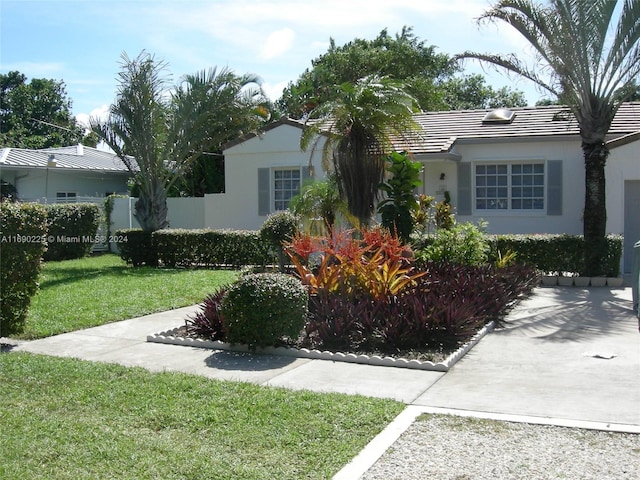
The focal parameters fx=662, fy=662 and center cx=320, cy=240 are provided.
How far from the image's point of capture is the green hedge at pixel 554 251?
1443 cm

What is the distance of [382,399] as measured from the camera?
6133 mm

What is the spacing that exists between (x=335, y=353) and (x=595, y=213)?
8873 mm

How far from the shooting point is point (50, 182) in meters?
25.6

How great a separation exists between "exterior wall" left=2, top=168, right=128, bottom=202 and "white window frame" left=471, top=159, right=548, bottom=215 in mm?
15528

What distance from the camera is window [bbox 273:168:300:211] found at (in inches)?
818

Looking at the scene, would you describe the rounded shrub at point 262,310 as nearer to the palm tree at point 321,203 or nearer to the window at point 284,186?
the palm tree at point 321,203

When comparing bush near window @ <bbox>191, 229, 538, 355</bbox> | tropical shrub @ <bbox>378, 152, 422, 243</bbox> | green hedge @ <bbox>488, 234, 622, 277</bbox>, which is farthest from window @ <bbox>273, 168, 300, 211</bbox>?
bush near window @ <bbox>191, 229, 538, 355</bbox>

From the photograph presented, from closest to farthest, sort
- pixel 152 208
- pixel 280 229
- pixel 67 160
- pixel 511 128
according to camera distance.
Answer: pixel 280 229 → pixel 511 128 → pixel 152 208 → pixel 67 160

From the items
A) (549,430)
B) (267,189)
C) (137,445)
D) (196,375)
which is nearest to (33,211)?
(196,375)

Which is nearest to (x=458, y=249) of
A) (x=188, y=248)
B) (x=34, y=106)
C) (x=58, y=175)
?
(x=188, y=248)

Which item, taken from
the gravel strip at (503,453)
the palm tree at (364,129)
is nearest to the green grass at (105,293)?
the palm tree at (364,129)

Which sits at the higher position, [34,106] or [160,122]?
[34,106]

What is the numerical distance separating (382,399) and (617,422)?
2.00m

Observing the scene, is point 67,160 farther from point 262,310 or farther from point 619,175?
point 262,310
